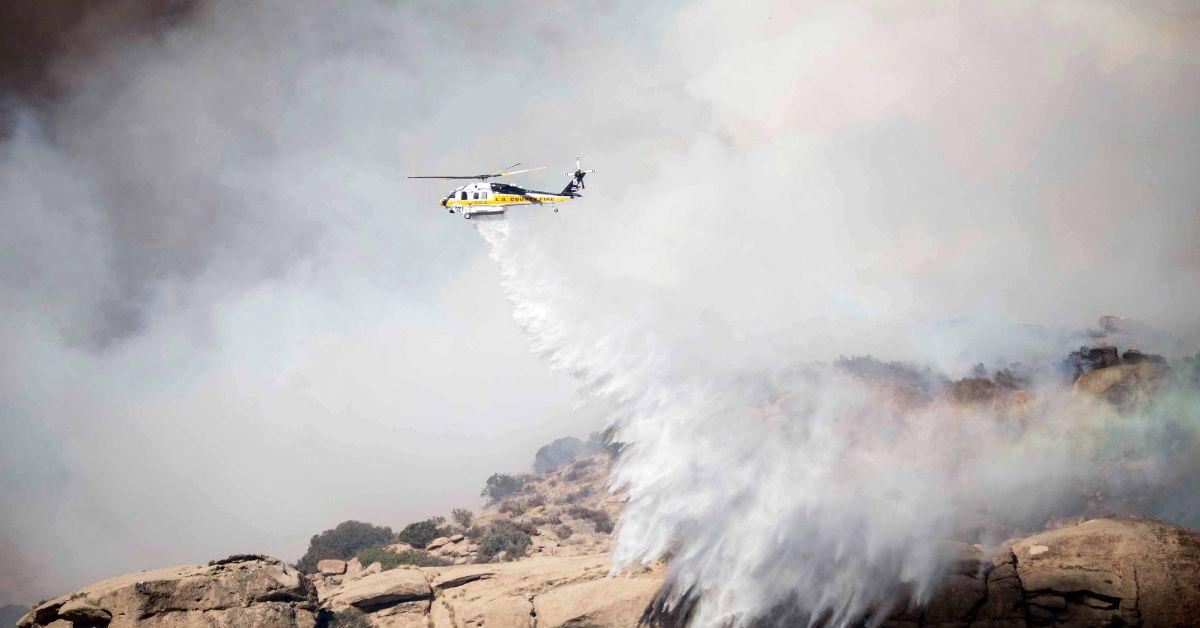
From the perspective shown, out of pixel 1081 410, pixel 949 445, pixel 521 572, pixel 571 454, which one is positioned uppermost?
pixel 571 454

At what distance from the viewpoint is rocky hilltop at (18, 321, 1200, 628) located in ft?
87.6

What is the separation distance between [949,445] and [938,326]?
51805 millimetres

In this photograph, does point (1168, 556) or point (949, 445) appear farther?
point (949, 445)

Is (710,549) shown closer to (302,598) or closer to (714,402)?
(714,402)

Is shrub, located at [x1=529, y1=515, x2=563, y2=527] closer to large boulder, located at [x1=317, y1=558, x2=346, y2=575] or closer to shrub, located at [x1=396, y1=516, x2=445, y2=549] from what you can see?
shrub, located at [x1=396, y1=516, x2=445, y2=549]

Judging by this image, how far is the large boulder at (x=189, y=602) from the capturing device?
33.6 metres

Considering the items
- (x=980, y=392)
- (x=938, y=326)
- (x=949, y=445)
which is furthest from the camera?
(x=938, y=326)

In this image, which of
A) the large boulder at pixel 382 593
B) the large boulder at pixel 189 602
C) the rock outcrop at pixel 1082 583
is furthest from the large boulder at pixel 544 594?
the rock outcrop at pixel 1082 583

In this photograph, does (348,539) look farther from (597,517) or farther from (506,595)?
(506,595)

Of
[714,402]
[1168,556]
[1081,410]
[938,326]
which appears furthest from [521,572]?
[938,326]

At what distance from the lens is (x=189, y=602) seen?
34.8m

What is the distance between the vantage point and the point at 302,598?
37594 millimetres

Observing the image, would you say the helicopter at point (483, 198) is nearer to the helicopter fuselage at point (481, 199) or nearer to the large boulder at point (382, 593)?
the helicopter fuselage at point (481, 199)

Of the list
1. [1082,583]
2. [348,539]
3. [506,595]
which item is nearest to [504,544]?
[506,595]
